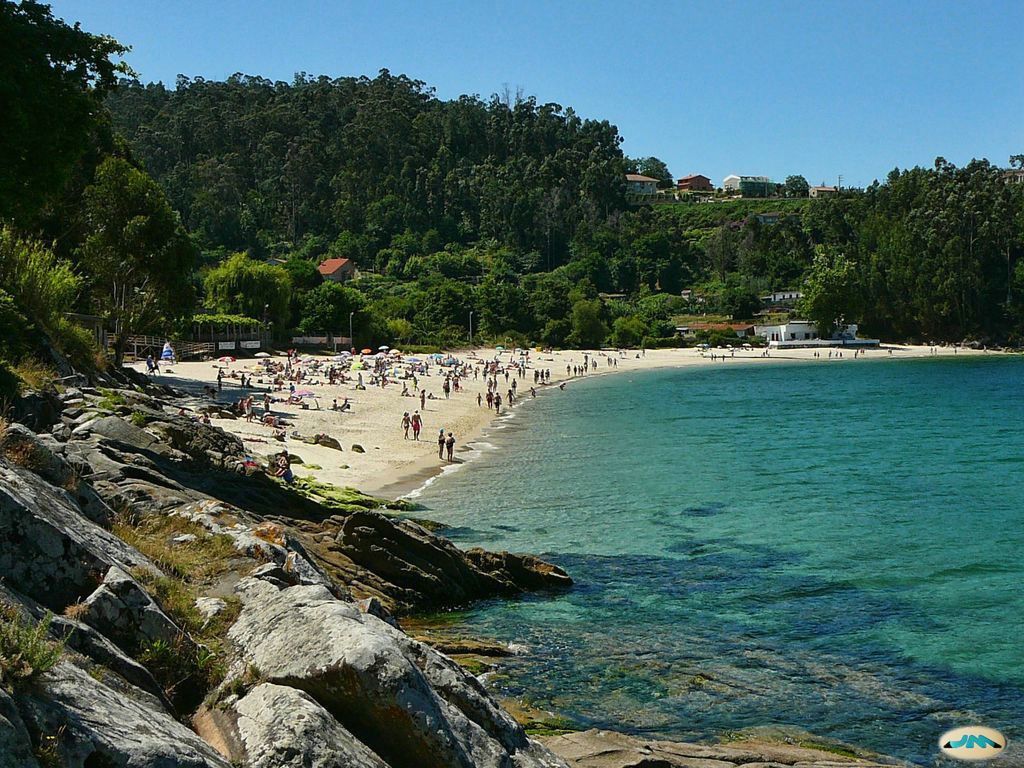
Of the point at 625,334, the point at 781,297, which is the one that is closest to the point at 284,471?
the point at 625,334

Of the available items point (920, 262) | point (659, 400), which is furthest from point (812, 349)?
point (659, 400)

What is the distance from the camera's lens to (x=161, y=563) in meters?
8.52

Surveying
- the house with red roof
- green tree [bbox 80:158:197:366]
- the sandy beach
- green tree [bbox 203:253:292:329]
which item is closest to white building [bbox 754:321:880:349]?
the sandy beach

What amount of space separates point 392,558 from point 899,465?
29.1 metres

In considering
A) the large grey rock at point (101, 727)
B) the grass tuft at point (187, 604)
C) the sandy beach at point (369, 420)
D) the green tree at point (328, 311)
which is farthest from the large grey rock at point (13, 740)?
the green tree at point (328, 311)

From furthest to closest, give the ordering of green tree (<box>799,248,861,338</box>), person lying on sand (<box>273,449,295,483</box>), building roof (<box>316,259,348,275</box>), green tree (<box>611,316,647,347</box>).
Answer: building roof (<box>316,259,348,275</box>) < green tree (<box>799,248,861,338</box>) < green tree (<box>611,316,647,347</box>) < person lying on sand (<box>273,449,295,483</box>)

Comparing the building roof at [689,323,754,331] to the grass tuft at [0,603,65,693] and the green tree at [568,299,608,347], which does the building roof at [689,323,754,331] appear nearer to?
the green tree at [568,299,608,347]

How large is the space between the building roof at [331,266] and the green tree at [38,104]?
4911 inches

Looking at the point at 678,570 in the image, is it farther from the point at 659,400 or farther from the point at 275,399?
the point at 659,400

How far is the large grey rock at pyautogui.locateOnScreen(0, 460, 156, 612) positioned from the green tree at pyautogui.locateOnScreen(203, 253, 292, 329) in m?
85.6

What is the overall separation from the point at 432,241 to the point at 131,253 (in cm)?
12043

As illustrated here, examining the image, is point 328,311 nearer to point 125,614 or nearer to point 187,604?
point 187,604

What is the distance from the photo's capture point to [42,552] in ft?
21.3

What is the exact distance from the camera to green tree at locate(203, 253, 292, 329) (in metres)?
90.0
